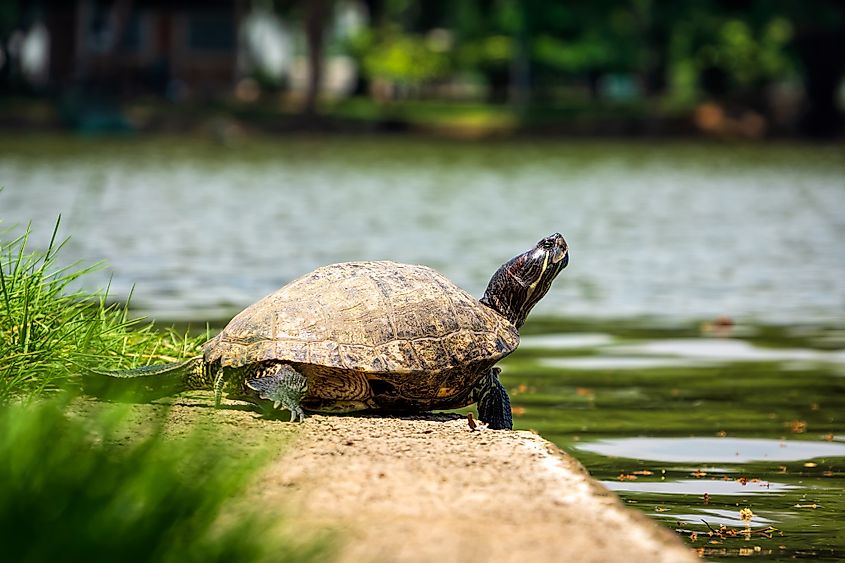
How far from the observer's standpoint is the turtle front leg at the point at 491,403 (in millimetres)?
9203

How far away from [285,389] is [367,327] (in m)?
0.55

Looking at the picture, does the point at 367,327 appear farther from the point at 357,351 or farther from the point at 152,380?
the point at 152,380

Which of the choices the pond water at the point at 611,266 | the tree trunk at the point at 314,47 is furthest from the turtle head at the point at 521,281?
the tree trunk at the point at 314,47

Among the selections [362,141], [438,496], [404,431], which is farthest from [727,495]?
[362,141]

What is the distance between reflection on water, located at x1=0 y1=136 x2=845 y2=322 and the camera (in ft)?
63.0

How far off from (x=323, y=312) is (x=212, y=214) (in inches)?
865

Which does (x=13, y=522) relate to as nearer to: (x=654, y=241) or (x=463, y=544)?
(x=463, y=544)

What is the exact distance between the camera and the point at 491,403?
30.3ft

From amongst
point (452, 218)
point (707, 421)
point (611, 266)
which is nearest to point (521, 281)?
point (707, 421)

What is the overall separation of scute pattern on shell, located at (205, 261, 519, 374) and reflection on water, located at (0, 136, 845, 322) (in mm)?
6632

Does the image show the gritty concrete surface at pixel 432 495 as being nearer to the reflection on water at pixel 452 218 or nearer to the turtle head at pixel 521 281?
the turtle head at pixel 521 281

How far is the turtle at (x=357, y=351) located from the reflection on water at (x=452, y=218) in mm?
6605

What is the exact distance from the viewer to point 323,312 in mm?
8828

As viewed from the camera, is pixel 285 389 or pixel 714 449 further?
pixel 714 449
